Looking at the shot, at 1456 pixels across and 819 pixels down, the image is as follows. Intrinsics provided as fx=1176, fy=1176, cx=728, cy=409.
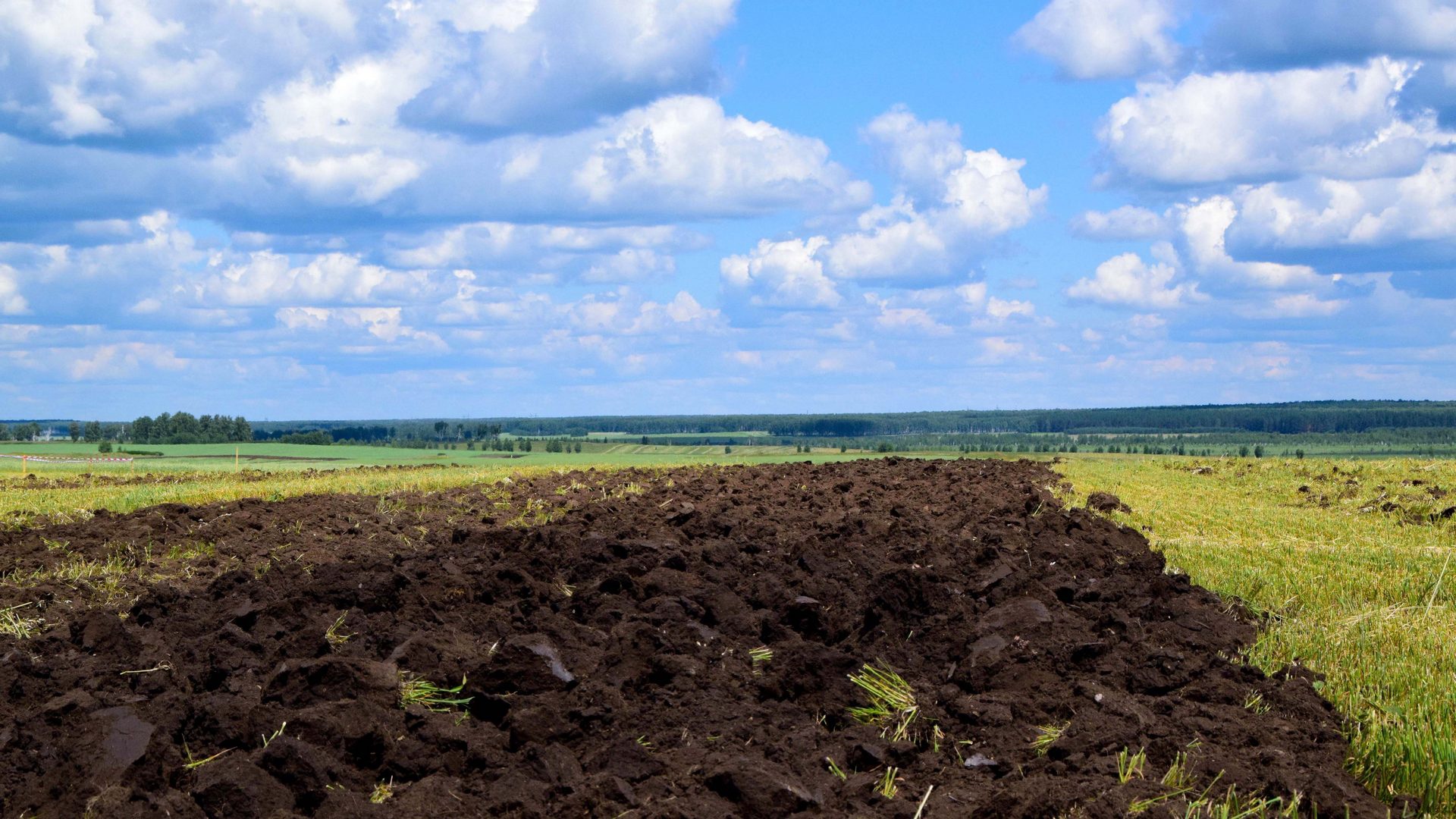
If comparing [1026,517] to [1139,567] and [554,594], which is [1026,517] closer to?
[1139,567]

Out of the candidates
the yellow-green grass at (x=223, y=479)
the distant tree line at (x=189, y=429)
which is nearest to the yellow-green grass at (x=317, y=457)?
the yellow-green grass at (x=223, y=479)

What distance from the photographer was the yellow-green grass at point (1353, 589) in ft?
21.1

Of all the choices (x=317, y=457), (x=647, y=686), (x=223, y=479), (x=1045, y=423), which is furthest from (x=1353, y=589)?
(x=1045, y=423)

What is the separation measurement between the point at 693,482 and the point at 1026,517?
1036 cm

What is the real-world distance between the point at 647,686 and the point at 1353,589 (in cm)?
882

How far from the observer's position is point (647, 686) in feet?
24.0

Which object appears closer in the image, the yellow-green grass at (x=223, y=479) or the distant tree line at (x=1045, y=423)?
the yellow-green grass at (x=223, y=479)

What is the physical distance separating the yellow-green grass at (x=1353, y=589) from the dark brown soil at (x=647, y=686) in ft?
1.17

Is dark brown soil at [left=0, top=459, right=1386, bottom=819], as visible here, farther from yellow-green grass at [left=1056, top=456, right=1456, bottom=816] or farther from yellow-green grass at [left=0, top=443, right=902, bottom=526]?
yellow-green grass at [left=0, top=443, right=902, bottom=526]

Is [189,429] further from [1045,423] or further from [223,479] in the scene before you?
[1045,423]

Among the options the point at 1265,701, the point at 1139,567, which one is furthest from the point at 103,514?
the point at 1265,701

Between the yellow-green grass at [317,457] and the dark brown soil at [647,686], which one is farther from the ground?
the yellow-green grass at [317,457]

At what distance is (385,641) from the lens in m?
8.51

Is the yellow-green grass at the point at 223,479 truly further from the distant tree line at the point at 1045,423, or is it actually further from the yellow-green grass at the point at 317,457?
the distant tree line at the point at 1045,423
